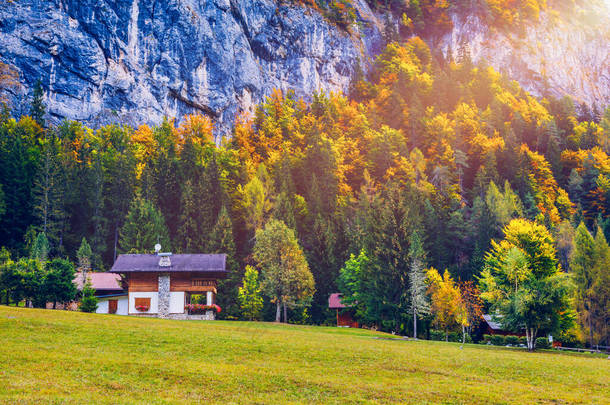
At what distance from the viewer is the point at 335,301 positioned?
219ft

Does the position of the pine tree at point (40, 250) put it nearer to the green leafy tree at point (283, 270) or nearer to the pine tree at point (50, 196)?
the pine tree at point (50, 196)

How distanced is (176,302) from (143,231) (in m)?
16.3

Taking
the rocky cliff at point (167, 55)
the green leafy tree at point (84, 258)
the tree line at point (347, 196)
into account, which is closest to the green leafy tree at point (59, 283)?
the green leafy tree at point (84, 258)

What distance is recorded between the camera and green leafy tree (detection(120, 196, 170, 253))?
208 ft

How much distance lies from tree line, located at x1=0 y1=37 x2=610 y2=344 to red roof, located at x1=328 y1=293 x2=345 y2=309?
1718mm

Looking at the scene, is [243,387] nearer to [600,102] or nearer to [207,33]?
[207,33]

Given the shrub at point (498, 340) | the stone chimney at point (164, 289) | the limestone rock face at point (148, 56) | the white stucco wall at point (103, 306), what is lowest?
the shrub at point (498, 340)

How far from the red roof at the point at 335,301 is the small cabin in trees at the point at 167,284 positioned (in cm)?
1851

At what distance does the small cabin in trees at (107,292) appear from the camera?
5422cm

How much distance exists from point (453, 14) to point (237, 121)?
94061 millimetres

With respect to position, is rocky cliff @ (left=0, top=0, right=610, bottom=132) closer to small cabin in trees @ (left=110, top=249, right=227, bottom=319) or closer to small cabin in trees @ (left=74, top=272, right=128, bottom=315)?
small cabin in trees @ (left=74, top=272, right=128, bottom=315)

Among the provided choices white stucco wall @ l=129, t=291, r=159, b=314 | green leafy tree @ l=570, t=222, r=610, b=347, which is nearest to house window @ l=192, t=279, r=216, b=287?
white stucco wall @ l=129, t=291, r=159, b=314

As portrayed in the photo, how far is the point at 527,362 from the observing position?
96.8 ft

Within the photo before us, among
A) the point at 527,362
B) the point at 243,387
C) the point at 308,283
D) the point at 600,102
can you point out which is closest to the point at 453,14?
the point at 600,102
